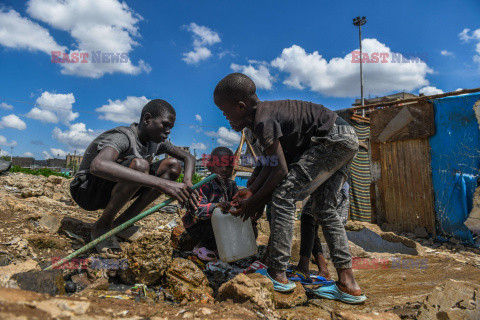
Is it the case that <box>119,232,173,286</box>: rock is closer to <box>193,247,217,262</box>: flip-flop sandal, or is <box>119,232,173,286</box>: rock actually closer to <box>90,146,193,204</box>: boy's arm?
<box>90,146,193,204</box>: boy's arm

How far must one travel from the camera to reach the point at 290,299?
6.44 feet

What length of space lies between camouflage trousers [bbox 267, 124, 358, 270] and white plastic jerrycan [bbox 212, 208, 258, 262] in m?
0.38

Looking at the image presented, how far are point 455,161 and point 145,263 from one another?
5847 millimetres

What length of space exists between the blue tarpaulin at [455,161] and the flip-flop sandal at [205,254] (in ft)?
16.3

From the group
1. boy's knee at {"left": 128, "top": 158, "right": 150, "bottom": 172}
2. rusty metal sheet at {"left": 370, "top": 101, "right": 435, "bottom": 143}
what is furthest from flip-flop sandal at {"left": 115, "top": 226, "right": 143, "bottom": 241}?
rusty metal sheet at {"left": 370, "top": 101, "right": 435, "bottom": 143}

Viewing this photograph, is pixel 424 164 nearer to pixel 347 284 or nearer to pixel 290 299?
pixel 347 284

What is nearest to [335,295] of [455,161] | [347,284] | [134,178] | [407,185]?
[347,284]

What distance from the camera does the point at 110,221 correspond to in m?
2.53

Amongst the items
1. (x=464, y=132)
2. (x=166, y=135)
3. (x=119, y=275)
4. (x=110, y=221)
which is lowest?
(x=119, y=275)

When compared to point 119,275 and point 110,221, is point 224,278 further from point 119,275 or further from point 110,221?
point 110,221

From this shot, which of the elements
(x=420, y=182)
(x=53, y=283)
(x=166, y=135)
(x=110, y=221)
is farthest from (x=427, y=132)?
(x=53, y=283)

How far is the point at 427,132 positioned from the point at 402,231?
2072mm

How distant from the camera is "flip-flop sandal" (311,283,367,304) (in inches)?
79.0

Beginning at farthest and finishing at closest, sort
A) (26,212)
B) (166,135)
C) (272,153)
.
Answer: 1. (26,212)
2. (166,135)
3. (272,153)
